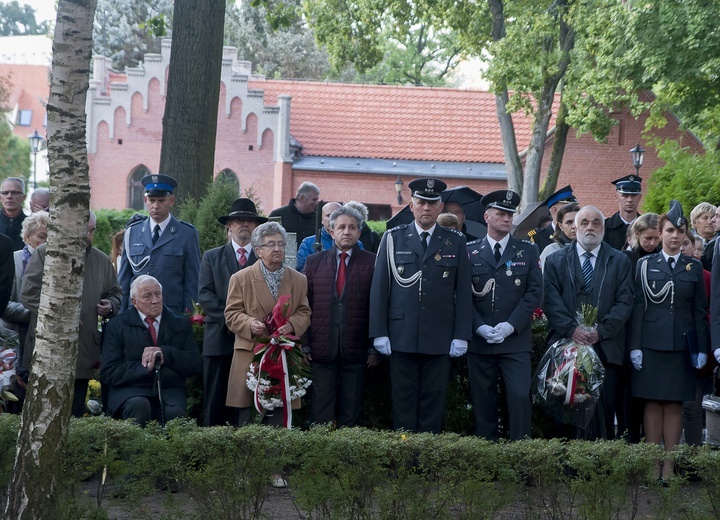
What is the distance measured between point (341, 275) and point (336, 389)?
3.09 feet

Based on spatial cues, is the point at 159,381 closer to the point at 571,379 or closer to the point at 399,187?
the point at 571,379

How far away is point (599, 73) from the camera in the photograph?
2370cm

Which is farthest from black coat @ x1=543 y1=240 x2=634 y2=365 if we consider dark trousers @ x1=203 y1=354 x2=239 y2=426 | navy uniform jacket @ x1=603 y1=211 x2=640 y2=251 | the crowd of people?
dark trousers @ x1=203 y1=354 x2=239 y2=426

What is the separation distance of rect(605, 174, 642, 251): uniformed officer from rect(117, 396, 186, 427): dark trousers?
446cm

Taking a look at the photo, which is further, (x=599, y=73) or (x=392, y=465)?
(x=599, y=73)

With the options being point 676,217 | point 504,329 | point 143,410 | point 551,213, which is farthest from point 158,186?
point 551,213

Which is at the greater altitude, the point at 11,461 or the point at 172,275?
the point at 172,275

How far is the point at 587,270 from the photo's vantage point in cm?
827

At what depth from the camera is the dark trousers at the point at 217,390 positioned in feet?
27.3

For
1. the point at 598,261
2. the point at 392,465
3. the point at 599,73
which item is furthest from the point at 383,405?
the point at 599,73

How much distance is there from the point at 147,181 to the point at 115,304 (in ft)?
5.01

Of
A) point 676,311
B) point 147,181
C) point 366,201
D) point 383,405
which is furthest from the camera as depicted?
point 366,201

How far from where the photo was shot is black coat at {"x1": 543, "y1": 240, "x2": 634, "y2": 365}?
317 inches

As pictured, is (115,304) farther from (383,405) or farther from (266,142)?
(266,142)
